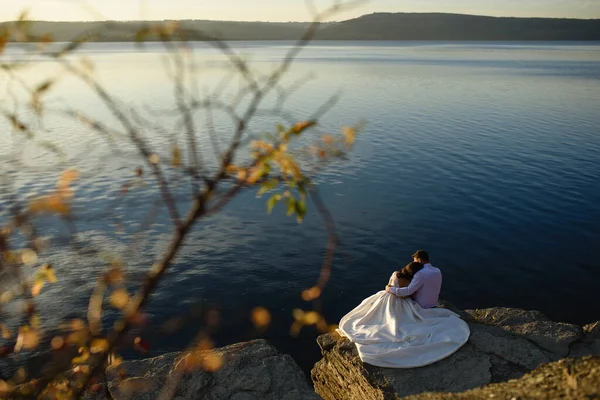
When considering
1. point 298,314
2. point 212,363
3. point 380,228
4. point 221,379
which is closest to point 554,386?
point 221,379

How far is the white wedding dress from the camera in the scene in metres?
9.70

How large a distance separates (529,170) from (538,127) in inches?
506

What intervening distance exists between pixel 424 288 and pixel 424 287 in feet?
0.07

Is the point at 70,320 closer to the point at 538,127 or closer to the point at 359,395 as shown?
the point at 359,395

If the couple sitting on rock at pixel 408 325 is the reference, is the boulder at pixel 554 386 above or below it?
above

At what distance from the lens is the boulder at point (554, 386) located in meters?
4.70

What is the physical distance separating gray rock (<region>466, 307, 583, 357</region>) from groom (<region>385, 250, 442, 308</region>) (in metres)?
1.22

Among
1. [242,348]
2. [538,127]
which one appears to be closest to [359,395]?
[242,348]

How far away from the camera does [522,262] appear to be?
18.2 m

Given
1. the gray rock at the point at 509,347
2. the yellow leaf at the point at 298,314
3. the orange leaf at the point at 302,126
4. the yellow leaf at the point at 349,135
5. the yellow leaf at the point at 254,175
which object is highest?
the orange leaf at the point at 302,126

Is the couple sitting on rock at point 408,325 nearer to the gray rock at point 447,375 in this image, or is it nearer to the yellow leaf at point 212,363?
the gray rock at point 447,375

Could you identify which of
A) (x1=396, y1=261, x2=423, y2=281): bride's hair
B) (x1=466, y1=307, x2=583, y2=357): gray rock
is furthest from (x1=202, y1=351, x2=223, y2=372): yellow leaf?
(x1=466, y1=307, x2=583, y2=357): gray rock

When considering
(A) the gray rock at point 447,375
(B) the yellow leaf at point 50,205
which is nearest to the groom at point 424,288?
(A) the gray rock at point 447,375

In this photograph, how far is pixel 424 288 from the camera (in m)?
10.8
